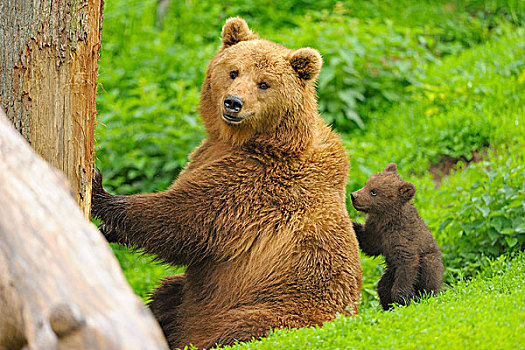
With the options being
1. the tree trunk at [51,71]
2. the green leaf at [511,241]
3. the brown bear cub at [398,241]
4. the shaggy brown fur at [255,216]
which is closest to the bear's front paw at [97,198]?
the shaggy brown fur at [255,216]

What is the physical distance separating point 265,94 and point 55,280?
249 centimetres

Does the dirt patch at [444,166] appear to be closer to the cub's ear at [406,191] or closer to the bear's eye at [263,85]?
the cub's ear at [406,191]

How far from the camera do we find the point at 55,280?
2.39 m

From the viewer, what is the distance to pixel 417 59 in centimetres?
966

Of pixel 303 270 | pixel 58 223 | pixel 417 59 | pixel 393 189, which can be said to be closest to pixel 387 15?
pixel 417 59

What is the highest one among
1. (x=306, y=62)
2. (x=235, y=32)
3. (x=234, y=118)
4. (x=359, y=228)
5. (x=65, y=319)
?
(x=235, y=32)

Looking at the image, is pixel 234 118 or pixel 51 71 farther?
pixel 234 118

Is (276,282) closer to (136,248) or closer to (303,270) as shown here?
(303,270)

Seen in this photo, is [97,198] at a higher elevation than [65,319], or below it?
below

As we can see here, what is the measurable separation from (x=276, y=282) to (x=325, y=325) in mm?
605

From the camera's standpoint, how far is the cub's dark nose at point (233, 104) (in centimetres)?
438

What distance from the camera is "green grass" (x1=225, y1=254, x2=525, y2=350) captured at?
3.36 m

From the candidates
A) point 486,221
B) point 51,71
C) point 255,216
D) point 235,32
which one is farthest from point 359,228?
point 51,71

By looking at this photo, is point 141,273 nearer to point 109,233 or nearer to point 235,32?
point 109,233
